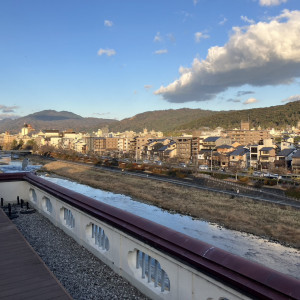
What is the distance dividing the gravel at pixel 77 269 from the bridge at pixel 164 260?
0.41 feet

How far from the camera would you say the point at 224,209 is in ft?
78.3

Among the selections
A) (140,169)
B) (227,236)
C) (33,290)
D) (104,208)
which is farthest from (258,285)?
(140,169)

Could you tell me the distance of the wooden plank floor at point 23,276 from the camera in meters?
3.13

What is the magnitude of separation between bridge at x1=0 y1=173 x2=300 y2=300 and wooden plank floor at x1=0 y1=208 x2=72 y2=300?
102 cm

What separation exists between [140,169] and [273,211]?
3017cm

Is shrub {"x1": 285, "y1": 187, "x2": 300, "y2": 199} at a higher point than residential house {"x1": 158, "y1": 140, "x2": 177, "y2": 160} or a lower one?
lower

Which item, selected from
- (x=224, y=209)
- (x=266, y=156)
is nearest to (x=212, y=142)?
(x=266, y=156)

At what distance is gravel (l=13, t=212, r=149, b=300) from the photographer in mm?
3734

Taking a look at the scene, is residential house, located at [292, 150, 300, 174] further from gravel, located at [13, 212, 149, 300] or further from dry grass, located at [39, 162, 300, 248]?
gravel, located at [13, 212, 149, 300]

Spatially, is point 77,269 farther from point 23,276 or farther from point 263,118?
point 263,118

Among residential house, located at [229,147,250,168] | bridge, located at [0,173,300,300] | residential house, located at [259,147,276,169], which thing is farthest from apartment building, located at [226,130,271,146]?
bridge, located at [0,173,300,300]

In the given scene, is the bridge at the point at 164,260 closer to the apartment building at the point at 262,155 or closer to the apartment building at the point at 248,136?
the apartment building at the point at 262,155

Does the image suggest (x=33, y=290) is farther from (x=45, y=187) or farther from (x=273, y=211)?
(x=273, y=211)

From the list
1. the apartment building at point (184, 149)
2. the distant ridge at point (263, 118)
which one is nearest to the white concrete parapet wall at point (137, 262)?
the apartment building at point (184, 149)
